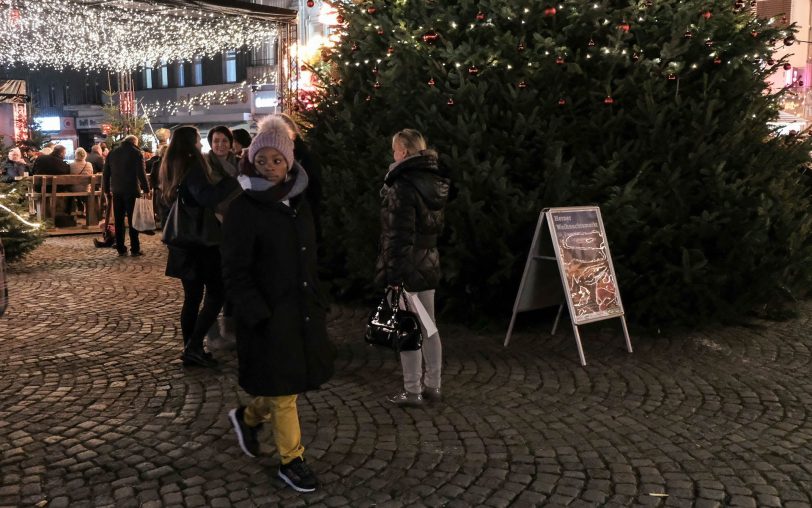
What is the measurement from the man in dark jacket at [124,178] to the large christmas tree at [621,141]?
556cm

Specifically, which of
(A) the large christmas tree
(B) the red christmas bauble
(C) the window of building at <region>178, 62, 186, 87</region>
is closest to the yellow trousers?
(A) the large christmas tree

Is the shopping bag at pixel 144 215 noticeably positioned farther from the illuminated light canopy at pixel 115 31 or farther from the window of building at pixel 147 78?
the window of building at pixel 147 78

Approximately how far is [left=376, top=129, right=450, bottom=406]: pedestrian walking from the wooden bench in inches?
441

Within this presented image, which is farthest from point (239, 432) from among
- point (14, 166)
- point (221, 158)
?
point (14, 166)

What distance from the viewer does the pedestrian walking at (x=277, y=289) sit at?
3.69 metres

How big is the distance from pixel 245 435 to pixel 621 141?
4.50m

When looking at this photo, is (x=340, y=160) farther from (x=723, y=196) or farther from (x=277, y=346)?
(x=277, y=346)

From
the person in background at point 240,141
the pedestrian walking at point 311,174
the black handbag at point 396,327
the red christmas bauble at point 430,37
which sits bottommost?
the black handbag at point 396,327

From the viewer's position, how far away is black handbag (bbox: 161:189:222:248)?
579 centimetres

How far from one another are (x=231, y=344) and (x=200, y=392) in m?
1.24

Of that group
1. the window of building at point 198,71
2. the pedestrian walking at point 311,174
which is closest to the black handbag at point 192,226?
the pedestrian walking at point 311,174

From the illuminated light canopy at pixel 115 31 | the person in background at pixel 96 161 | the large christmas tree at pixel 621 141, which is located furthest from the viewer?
the person in background at pixel 96 161

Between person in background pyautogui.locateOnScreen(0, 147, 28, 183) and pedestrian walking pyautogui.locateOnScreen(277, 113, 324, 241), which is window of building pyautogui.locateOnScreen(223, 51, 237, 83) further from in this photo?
pedestrian walking pyautogui.locateOnScreen(277, 113, 324, 241)

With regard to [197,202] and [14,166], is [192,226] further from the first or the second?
[14,166]
